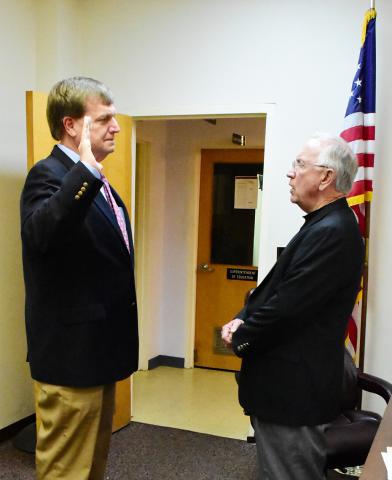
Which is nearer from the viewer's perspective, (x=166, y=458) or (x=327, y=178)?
(x=327, y=178)

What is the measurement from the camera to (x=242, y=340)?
1.36 meters

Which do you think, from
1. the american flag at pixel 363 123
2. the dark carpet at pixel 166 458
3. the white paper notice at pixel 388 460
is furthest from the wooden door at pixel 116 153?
the white paper notice at pixel 388 460

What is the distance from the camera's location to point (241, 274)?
383 cm

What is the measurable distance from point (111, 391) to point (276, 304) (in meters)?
0.57

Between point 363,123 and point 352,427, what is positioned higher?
point 363,123

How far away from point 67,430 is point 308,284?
778mm

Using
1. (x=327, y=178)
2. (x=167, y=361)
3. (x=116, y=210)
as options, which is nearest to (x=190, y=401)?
(x=167, y=361)

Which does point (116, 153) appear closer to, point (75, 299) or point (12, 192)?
point (12, 192)

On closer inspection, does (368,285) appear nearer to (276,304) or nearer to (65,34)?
(276,304)

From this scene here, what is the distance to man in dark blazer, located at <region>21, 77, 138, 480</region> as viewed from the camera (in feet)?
3.94

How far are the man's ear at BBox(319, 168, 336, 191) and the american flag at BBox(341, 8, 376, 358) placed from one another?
92cm

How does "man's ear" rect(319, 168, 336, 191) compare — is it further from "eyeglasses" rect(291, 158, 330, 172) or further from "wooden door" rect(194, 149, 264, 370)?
"wooden door" rect(194, 149, 264, 370)

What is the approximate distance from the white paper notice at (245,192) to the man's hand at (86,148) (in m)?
2.65

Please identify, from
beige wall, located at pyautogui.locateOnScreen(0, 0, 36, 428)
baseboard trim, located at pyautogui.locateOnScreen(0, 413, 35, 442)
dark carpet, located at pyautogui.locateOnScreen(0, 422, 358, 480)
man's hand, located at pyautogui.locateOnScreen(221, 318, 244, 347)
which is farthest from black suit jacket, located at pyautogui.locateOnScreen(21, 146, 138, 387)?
baseboard trim, located at pyautogui.locateOnScreen(0, 413, 35, 442)
